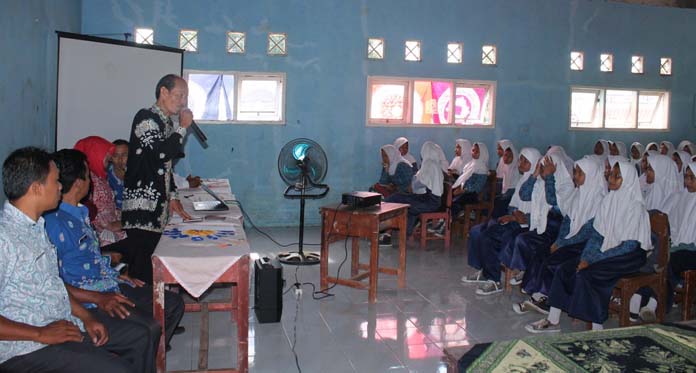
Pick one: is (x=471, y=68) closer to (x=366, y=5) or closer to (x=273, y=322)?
(x=366, y=5)

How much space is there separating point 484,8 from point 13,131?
252 inches

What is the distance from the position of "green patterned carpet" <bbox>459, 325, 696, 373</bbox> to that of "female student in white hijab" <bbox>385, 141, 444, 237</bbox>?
4.14 m

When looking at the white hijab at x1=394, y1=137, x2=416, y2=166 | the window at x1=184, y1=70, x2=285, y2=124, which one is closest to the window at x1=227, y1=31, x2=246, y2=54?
the window at x1=184, y1=70, x2=285, y2=124

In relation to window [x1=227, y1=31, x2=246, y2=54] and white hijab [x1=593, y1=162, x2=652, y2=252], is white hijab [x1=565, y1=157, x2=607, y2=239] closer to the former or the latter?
white hijab [x1=593, y1=162, x2=652, y2=252]

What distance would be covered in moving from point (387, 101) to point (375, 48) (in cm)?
75

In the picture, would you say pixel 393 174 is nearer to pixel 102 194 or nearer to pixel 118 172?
pixel 118 172

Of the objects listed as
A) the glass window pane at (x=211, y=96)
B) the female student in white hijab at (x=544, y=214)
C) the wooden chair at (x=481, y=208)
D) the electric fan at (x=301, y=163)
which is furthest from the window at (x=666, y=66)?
the glass window pane at (x=211, y=96)

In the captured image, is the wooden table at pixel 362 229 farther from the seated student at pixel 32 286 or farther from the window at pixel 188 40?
the window at pixel 188 40

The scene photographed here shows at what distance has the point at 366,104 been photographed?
7.83 metres

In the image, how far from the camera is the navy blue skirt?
3.69 meters

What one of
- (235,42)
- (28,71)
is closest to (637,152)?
(235,42)

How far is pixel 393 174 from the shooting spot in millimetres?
7367

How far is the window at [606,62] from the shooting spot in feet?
28.7

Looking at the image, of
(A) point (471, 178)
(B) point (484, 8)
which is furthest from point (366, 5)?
(A) point (471, 178)
